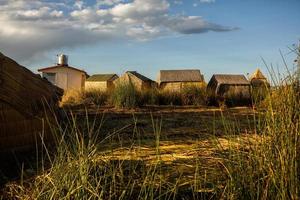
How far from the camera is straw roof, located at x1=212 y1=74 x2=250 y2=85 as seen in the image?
17000mm

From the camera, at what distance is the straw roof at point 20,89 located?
4.73m

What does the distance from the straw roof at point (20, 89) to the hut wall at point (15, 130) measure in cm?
7

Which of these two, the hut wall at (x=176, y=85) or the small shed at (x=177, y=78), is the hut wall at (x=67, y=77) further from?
the hut wall at (x=176, y=85)

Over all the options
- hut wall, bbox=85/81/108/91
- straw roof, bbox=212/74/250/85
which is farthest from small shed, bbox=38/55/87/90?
straw roof, bbox=212/74/250/85

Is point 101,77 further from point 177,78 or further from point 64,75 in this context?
point 64,75

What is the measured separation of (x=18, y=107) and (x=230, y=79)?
13.1m

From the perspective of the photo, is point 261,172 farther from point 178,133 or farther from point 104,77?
point 104,77

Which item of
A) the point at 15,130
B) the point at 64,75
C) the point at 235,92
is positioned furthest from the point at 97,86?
the point at 15,130

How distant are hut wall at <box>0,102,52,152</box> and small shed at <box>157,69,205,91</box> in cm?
1173

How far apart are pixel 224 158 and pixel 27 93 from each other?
283cm

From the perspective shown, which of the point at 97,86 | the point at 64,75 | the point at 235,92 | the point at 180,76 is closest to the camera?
the point at 235,92

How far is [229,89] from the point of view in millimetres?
16719

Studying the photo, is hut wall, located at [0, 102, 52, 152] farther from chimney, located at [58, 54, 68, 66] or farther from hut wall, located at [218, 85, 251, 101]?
chimney, located at [58, 54, 68, 66]

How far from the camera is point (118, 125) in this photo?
767 cm
